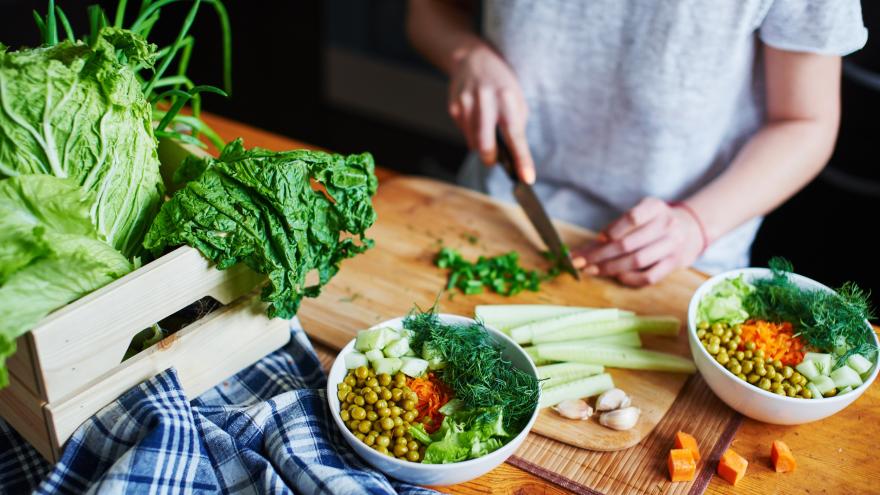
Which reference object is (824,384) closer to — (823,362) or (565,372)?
(823,362)

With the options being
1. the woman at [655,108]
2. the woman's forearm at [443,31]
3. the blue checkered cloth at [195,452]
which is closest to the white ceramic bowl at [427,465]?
the blue checkered cloth at [195,452]

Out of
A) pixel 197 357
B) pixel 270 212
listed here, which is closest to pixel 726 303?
pixel 270 212

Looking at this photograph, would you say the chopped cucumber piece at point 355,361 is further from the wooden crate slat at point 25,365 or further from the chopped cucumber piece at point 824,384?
the chopped cucumber piece at point 824,384

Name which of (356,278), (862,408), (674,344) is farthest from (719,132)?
(356,278)

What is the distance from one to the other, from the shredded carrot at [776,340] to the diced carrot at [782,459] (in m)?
0.15

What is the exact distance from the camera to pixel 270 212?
1.26 meters

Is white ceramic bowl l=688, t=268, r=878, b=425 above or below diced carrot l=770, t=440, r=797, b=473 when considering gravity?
above

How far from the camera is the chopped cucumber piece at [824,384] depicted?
1.32 meters

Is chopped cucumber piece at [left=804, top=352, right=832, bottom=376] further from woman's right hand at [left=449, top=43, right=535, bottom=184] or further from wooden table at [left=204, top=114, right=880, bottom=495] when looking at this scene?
woman's right hand at [left=449, top=43, right=535, bottom=184]

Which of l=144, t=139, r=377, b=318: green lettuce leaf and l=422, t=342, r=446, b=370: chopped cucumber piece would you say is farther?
l=422, t=342, r=446, b=370: chopped cucumber piece

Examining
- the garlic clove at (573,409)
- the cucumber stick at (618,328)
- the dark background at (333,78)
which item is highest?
the cucumber stick at (618,328)

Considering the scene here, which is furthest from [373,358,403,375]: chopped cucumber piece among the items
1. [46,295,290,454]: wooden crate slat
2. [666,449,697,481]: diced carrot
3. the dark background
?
the dark background

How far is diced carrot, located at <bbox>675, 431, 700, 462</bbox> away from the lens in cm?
133

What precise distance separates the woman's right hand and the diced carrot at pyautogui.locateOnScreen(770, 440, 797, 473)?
32.5 inches
